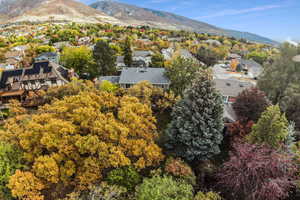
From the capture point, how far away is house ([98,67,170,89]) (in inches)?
1388

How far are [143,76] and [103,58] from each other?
12.5 metres

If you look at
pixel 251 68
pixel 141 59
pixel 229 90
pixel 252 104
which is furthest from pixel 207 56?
pixel 252 104

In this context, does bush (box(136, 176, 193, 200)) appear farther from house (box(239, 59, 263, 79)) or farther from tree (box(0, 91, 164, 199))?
house (box(239, 59, 263, 79))

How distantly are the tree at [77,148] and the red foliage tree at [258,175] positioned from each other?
7.07 meters

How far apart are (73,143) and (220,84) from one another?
1242 inches

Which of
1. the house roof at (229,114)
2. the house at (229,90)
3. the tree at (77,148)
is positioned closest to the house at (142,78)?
the house at (229,90)

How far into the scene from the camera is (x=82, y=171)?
1445 cm

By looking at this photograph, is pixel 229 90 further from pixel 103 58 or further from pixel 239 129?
pixel 103 58

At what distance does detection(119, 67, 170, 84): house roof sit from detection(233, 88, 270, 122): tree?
15293 millimetres

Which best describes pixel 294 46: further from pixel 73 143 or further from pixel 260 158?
pixel 73 143

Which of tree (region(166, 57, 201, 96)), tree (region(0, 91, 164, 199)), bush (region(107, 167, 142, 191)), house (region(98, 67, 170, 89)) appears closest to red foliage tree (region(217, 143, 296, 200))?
tree (region(0, 91, 164, 199))

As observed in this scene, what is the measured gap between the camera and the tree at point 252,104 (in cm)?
2350

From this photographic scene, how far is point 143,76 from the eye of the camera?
36.2m

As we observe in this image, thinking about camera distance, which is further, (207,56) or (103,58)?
(207,56)
